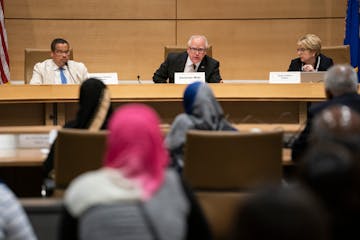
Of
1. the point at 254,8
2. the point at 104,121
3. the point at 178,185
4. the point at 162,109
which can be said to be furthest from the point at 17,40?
A: the point at 178,185

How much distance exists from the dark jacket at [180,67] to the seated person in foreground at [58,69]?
0.78m

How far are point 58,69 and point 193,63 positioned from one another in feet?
4.44

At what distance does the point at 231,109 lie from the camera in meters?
6.61

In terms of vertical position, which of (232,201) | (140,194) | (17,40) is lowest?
(232,201)

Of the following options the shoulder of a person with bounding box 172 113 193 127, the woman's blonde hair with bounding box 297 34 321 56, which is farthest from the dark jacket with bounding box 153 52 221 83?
the shoulder of a person with bounding box 172 113 193 127

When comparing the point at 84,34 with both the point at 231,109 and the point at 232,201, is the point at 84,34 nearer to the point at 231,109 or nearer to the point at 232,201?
the point at 231,109

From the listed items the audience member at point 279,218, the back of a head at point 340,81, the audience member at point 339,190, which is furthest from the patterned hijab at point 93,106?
the audience member at point 279,218

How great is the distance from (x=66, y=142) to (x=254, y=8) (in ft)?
21.4

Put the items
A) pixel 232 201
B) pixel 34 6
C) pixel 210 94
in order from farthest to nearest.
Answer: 1. pixel 34 6
2. pixel 210 94
3. pixel 232 201

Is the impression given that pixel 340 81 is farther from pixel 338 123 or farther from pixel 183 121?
pixel 338 123

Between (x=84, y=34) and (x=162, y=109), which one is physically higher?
(x=84, y=34)

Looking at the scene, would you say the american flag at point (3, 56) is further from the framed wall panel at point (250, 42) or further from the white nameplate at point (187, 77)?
the white nameplate at point (187, 77)

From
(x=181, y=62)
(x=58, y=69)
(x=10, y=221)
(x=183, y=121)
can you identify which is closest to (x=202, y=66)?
(x=181, y=62)

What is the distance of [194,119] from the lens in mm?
4207
